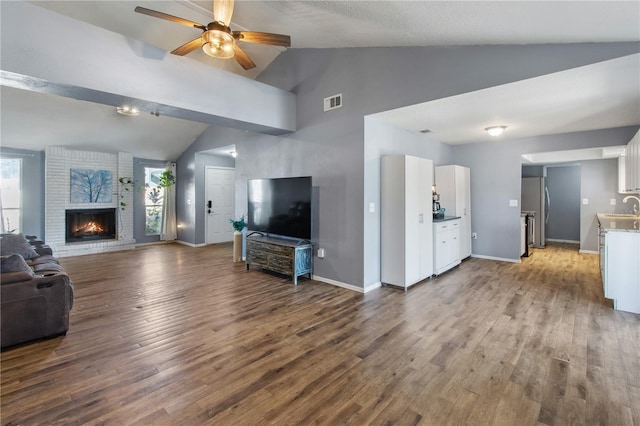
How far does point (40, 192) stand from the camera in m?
6.64

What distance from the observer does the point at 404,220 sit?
409 centimetres

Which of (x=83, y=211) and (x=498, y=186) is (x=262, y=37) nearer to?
(x=498, y=186)

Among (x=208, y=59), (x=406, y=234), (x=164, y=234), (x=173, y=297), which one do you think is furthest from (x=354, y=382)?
(x=164, y=234)

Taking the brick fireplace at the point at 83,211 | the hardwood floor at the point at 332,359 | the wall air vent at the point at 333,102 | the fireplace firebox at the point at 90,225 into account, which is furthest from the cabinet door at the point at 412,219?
the fireplace firebox at the point at 90,225

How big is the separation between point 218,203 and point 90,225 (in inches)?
123

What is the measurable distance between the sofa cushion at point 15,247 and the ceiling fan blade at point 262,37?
13.8ft

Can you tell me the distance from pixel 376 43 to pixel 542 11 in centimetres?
201

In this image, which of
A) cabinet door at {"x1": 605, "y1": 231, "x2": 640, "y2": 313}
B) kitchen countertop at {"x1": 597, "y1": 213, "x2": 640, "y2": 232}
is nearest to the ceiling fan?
cabinet door at {"x1": 605, "y1": 231, "x2": 640, "y2": 313}

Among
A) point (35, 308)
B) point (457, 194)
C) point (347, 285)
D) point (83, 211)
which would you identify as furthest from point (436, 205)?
point (83, 211)

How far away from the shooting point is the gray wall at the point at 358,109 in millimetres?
3039

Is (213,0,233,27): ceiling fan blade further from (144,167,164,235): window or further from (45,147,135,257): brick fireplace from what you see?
(144,167,164,235): window

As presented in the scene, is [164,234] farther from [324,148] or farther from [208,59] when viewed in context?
[324,148]

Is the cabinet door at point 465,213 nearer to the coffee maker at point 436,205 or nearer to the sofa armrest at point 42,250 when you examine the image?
the coffee maker at point 436,205

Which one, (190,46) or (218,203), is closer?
(190,46)
